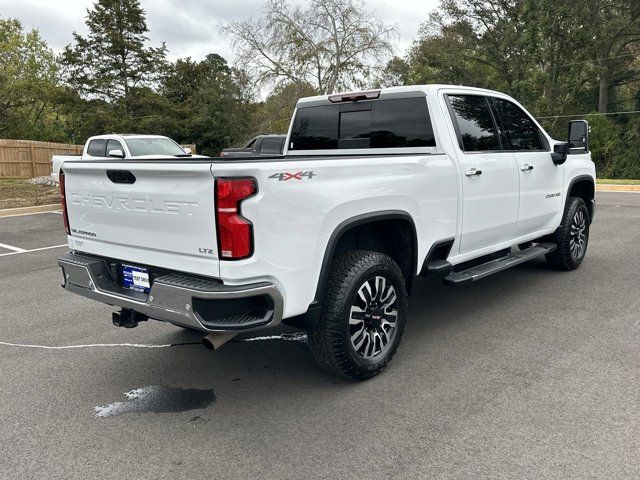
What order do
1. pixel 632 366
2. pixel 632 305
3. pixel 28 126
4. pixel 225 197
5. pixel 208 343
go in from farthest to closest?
pixel 28 126
pixel 632 305
pixel 632 366
pixel 208 343
pixel 225 197

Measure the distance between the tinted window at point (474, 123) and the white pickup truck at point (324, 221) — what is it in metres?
0.02

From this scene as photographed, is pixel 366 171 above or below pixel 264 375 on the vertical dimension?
above

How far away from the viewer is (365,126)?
15.5ft

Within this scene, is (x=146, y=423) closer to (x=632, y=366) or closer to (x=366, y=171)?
(x=366, y=171)

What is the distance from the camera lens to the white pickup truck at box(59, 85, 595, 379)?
2863 millimetres

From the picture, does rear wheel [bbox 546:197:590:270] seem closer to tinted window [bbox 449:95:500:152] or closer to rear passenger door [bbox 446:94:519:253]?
rear passenger door [bbox 446:94:519:253]

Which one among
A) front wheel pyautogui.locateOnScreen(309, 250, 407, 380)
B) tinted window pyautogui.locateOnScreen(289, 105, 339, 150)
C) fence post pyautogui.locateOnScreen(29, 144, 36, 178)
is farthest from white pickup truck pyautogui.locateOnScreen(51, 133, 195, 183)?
fence post pyautogui.locateOnScreen(29, 144, 36, 178)

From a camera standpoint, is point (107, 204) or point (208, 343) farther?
point (107, 204)

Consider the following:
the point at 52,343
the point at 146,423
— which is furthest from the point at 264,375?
the point at 52,343

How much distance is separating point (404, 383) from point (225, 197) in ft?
5.85

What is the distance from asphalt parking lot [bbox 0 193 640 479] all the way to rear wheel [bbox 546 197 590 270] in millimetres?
995

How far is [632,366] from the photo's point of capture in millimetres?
3705

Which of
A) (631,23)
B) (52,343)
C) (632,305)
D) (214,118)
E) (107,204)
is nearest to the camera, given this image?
(107,204)

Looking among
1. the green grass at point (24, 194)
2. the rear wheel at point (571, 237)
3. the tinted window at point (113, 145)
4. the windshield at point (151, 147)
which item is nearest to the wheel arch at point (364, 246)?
the rear wheel at point (571, 237)
